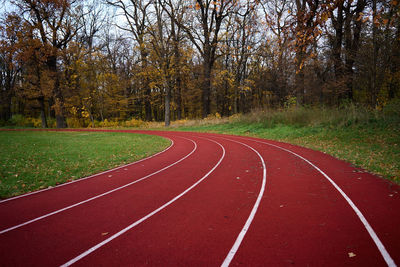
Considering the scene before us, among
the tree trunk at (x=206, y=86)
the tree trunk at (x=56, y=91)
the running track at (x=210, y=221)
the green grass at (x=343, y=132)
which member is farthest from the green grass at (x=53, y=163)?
the tree trunk at (x=56, y=91)

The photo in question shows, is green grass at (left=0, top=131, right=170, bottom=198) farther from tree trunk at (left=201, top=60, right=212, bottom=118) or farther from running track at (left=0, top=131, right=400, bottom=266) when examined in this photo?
tree trunk at (left=201, top=60, right=212, bottom=118)

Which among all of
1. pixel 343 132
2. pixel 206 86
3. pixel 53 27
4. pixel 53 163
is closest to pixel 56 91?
pixel 53 27

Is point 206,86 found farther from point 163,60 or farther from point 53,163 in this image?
point 53,163

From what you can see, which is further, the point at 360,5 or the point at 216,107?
the point at 216,107

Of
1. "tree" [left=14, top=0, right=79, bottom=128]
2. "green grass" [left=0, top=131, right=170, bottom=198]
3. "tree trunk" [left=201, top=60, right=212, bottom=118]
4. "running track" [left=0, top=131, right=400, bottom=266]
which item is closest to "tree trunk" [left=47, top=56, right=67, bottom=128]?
"tree" [left=14, top=0, right=79, bottom=128]

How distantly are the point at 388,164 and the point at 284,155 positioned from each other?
11.5 ft

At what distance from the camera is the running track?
2.95m

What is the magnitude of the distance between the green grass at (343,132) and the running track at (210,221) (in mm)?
1854

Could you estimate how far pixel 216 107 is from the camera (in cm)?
4291

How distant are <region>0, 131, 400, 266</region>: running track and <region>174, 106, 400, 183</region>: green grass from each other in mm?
1854

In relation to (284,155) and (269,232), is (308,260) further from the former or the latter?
(284,155)

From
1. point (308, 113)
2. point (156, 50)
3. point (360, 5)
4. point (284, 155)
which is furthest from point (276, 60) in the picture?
point (284, 155)

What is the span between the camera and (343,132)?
12008mm

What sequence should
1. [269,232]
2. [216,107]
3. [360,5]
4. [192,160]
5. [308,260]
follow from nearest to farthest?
[308,260], [269,232], [192,160], [360,5], [216,107]
